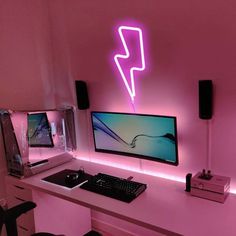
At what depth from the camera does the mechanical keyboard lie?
1945mm

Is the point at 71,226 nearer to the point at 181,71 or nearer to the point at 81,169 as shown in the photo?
the point at 81,169

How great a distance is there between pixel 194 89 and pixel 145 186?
0.81m

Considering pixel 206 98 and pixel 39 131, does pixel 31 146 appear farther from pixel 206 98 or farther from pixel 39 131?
pixel 206 98

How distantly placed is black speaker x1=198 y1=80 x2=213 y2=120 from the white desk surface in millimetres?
585

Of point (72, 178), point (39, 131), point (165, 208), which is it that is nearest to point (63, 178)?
point (72, 178)

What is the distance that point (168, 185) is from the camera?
2129 millimetres

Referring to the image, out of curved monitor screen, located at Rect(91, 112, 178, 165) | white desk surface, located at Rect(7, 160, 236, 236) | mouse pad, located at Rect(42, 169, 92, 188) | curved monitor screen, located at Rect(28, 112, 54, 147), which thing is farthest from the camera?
curved monitor screen, located at Rect(28, 112, 54, 147)

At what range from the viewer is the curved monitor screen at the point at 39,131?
8.18ft

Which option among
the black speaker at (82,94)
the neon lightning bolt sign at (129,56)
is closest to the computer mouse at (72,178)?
the black speaker at (82,94)

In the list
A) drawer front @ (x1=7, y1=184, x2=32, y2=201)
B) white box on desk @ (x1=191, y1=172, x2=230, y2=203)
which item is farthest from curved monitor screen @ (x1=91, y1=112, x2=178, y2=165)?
drawer front @ (x1=7, y1=184, x2=32, y2=201)

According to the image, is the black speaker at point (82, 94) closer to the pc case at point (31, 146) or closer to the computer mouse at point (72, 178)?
the pc case at point (31, 146)

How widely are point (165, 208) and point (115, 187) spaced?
42 cm

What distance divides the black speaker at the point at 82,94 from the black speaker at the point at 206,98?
1.16m

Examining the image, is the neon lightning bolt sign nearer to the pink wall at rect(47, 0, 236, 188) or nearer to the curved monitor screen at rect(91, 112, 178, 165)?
the pink wall at rect(47, 0, 236, 188)
